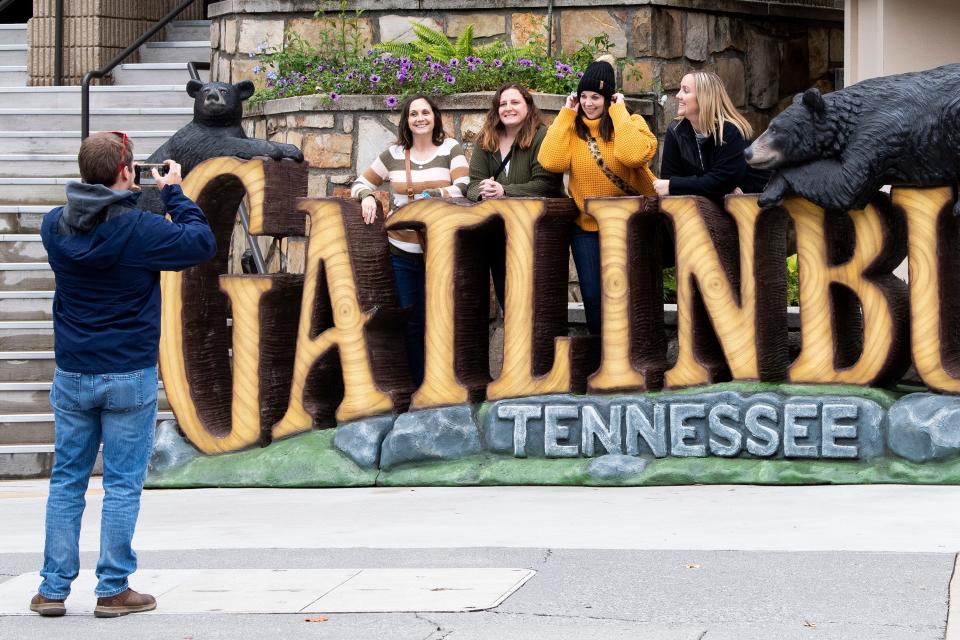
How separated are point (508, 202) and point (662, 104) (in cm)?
291

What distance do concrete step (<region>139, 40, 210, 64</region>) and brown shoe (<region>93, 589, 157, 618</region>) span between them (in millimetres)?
8783

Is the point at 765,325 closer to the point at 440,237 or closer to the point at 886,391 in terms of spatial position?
the point at 886,391

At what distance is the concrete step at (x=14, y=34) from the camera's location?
1431cm

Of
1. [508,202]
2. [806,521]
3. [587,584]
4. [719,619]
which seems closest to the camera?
[719,619]

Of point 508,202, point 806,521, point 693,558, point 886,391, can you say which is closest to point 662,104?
point 508,202

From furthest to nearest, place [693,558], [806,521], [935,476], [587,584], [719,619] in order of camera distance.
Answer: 1. [935,476]
2. [806,521]
3. [693,558]
4. [587,584]
5. [719,619]

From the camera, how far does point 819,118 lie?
7.41 metres

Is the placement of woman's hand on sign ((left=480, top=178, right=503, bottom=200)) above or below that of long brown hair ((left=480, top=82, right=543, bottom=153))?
below

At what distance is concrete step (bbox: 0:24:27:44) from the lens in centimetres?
1431

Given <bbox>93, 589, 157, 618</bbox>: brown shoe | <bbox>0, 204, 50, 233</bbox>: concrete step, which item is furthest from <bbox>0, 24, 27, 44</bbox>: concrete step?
<bbox>93, 589, 157, 618</bbox>: brown shoe

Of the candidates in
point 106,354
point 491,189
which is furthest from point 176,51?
point 106,354

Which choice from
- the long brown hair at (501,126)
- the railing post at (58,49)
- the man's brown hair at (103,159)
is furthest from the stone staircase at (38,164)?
the man's brown hair at (103,159)

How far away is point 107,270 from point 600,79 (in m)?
3.23

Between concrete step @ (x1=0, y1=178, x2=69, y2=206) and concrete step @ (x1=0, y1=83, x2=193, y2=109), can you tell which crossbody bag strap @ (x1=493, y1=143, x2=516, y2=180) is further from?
concrete step @ (x1=0, y1=83, x2=193, y2=109)
